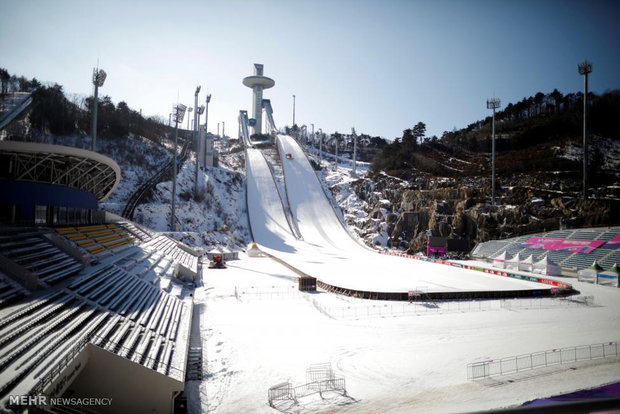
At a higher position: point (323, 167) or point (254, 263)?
point (323, 167)

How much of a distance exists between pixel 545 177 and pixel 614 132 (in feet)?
83.2

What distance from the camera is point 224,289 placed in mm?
20156

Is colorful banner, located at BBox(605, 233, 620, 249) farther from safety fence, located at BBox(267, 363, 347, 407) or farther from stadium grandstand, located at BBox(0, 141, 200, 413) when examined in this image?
stadium grandstand, located at BBox(0, 141, 200, 413)

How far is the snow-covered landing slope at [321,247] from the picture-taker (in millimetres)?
22703

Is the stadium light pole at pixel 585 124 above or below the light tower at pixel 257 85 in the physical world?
below

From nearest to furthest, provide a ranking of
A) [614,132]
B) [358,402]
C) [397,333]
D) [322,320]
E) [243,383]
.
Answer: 1. [358,402]
2. [243,383]
3. [397,333]
4. [322,320]
5. [614,132]

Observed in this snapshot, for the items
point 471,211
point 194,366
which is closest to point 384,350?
point 194,366

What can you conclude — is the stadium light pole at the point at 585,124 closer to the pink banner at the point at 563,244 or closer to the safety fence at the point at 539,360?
the pink banner at the point at 563,244

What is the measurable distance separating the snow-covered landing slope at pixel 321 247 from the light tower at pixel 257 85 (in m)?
18.1

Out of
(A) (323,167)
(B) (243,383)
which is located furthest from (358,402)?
(A) (323,167)

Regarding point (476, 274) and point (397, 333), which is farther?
point (476, 274)

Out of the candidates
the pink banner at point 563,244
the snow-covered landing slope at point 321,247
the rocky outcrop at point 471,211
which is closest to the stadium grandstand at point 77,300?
the snow-covered landing slope at point 321,247

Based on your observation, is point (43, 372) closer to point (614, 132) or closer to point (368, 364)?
point (368, 364)

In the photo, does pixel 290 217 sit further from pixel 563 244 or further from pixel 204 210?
pixel 563 244
